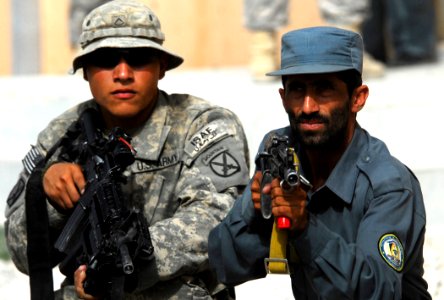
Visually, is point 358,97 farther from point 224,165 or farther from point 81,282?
point 81,282

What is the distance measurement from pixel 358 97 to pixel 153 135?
1065mm

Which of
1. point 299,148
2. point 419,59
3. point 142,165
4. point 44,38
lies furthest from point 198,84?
point 299,148

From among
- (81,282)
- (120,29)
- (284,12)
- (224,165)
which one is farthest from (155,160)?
(284,12)

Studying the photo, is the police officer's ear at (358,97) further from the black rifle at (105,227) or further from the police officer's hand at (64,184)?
the police officer's hand at (64,184)

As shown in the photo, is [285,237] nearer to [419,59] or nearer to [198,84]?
[198,84]

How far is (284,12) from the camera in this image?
9414 mm

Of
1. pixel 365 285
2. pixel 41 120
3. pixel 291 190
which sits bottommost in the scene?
pixel 41 120

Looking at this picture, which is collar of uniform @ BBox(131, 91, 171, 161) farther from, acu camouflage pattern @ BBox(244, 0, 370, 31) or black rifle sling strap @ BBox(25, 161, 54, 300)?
acu camouflage pattern @ BBox(244, 0, 370, 31)

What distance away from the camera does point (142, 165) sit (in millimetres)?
5398

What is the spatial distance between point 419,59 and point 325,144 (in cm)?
567

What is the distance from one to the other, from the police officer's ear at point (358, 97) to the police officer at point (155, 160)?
2.73ft

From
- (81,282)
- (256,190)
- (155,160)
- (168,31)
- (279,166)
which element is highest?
(279,166)

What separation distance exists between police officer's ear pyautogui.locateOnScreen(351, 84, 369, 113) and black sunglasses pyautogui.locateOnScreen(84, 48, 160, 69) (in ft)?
3.38

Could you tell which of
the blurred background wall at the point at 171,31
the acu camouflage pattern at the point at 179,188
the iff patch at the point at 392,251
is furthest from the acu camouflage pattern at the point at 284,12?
the iff patch at the point at 392,251
